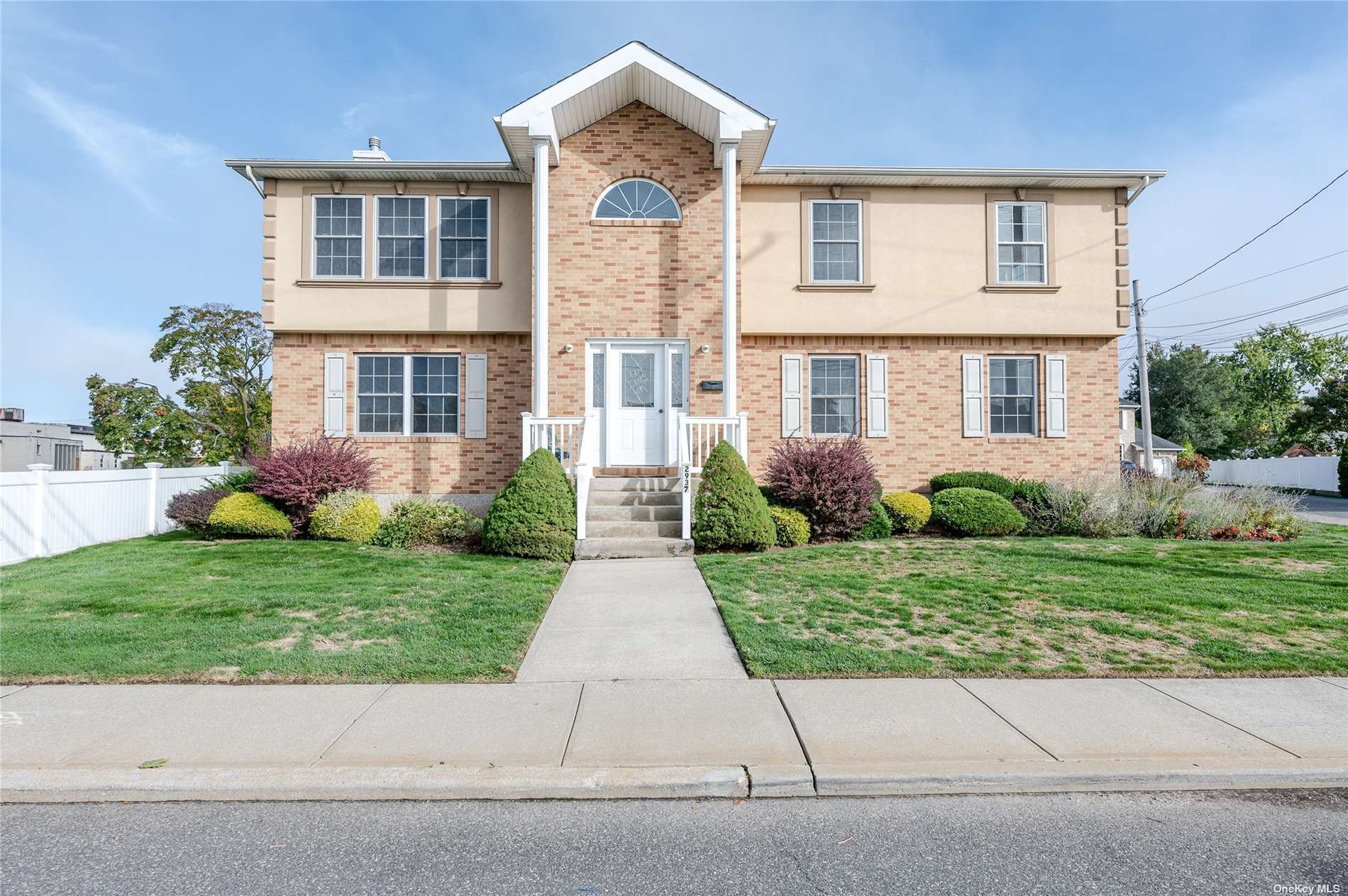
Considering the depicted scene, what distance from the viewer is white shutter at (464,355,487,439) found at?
13508 mm

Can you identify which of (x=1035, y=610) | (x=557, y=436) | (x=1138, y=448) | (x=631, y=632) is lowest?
(x=631, y=632)

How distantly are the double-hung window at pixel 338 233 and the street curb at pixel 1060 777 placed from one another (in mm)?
12689

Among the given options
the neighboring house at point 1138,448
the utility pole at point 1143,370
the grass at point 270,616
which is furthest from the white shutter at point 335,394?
the neighboring house at point 1138,448

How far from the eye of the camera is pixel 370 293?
44.0 feet

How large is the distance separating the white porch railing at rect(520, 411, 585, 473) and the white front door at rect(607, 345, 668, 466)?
2.54 ft

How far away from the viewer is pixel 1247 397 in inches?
1953

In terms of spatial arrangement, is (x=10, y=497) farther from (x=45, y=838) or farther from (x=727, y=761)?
(x=727, y=761)

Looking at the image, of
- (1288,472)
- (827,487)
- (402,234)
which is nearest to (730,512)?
(827,487)

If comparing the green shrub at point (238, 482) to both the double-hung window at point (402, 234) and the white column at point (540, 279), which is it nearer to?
the double-hung window at point (402, 234)

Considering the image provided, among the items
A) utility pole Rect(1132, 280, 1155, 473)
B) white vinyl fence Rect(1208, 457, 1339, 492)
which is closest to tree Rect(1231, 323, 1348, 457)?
white vinyl fence Rect(1208, 457, 1339, 492)

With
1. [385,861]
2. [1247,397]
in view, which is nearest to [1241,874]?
[385,861]

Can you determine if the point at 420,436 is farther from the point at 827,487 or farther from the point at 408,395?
the point at 827,487

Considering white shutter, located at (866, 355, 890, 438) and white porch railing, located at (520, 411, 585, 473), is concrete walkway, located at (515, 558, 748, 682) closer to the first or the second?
white porch railing, located at (520, 411, 585, 473)

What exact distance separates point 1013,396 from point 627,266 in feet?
25.4
